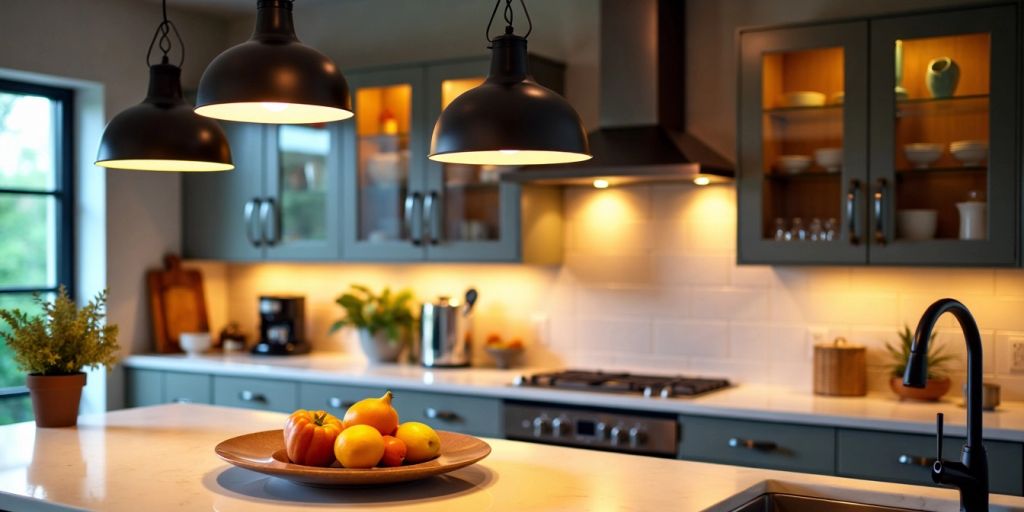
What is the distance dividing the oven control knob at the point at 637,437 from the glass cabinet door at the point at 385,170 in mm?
1344

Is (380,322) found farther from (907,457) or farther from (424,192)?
(907,457)

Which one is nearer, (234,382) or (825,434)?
(825,434)

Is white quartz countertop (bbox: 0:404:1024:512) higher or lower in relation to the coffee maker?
lower

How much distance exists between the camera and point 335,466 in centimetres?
227

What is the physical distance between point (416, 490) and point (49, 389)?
4.31ft

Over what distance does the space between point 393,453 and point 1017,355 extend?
252 centimetres

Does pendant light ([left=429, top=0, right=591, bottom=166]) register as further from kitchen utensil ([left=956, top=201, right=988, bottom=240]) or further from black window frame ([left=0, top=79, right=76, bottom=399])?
black window frame ([left=0, top=79, right=76, bottom=399])

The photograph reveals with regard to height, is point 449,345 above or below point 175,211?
below

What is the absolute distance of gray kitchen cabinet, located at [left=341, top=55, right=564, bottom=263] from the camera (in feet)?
14.8

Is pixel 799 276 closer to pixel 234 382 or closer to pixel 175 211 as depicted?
pixel 234 382

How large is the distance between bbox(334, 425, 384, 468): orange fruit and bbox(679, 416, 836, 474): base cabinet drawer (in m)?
1.74

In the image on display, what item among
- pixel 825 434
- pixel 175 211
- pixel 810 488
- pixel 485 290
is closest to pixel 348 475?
pixel 810 488

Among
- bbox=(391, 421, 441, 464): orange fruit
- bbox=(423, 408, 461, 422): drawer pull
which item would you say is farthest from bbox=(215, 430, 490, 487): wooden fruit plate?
bbox=(423, 408, 461, 422): drawer pull

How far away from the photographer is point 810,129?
152 inches
